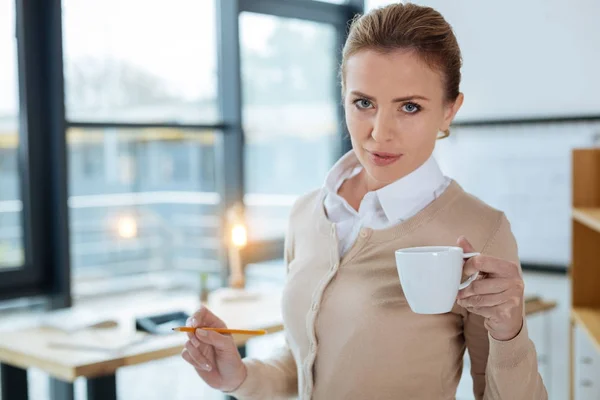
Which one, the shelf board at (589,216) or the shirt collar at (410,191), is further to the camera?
the shelf board at (589,216)

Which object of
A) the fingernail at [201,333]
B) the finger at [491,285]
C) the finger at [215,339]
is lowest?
the finger at [215,339]

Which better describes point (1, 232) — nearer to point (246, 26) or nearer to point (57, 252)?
point (57, 252)

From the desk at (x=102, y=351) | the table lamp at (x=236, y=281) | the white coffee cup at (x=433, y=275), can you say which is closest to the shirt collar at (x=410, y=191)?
the white coffee cup at (x=433, y=275)

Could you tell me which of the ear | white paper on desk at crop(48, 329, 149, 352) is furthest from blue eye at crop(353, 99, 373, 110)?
white paper on desk at crop(48, 329, 149, 352)

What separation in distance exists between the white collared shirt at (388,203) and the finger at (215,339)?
0.26 metres

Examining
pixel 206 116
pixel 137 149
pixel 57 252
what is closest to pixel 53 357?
pixel 57 252

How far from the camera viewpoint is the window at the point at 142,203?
9.82ft

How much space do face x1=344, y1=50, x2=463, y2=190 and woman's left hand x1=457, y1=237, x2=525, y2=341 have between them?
0.71 feet

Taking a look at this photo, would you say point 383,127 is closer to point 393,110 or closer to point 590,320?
point 393,110

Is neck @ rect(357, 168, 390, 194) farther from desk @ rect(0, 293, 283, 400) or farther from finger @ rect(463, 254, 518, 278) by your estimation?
desk @ rect(0, 293, 283, 400)

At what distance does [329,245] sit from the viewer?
4.34 feet

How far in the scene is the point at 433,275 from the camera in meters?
1.01

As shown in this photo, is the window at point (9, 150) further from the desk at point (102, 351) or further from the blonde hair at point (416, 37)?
the blonde hair at point (416, 37)

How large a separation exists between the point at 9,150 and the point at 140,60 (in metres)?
0.73
